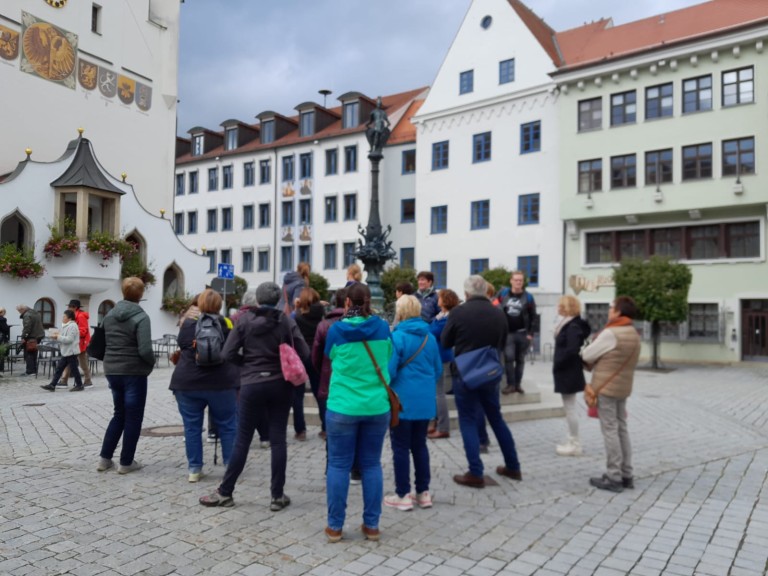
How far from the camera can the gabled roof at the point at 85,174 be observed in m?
25.2

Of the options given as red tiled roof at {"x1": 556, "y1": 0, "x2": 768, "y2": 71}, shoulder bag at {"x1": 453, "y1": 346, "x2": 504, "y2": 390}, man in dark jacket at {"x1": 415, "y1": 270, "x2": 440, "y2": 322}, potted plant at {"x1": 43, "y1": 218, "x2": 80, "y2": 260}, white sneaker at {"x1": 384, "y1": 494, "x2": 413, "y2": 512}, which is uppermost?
red tiled roof at {"x1": 556, "y1": 0, "x2": 768, "y2": 71}

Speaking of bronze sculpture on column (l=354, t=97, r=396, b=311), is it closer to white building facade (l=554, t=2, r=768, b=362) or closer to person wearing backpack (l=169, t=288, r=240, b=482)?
person wearing backpack (l=169, t=288, r=240, b=482)

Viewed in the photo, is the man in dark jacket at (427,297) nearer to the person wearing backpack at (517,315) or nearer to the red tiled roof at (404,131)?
the person wearing backpack at (517,315)

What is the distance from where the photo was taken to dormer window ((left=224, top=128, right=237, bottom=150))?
1928 inches

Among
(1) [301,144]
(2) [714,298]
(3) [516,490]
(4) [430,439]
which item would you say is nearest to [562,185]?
(2) [714,298]

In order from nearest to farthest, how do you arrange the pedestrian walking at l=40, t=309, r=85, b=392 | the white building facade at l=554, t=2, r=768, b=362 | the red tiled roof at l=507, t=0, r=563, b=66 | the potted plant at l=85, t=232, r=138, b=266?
the pedestrian walking at l=40, t=309, r=85, b=392 < the potted plant at l=85, t=232, r=138, b=266 < the white building facade at l=554, t=2, r=768, b=362 < the red tiled roof at l=507, t=0, r=563, b=66

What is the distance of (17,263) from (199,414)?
1908 cm

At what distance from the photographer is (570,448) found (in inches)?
326

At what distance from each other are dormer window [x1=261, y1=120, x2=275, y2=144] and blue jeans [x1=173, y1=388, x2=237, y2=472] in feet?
139

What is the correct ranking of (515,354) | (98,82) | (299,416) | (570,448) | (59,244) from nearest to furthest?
(570,448) < (299,416) < (515,354) < (59,244) < (98,82)

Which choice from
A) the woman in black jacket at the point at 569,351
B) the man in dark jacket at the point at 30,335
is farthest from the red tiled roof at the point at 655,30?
the man in dark jacket at the point at 30,335

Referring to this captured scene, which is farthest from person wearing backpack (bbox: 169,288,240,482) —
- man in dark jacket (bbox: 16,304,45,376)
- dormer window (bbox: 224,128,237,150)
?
dormer window (bbox: 224,128,237,150)

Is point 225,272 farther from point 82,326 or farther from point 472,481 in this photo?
point 472,481

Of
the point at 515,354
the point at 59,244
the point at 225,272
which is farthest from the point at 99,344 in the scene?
the point at 59,244
